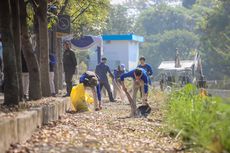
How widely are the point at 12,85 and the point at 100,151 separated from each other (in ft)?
11.4

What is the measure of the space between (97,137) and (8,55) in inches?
104

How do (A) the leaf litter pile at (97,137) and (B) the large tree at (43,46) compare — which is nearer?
(A) the leaf litter pile at (97,137)

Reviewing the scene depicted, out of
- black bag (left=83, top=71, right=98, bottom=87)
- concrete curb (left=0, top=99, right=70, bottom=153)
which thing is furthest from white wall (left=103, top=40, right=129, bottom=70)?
concrete curb (left=0, top=99, right=70, bottom=153)

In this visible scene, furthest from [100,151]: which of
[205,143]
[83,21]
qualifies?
[83,21]

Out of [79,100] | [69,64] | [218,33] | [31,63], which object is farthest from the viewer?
[218,33]

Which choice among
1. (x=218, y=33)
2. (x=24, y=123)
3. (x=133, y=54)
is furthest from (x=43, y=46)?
(x=218, y=33)

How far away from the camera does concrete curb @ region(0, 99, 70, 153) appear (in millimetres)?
7188

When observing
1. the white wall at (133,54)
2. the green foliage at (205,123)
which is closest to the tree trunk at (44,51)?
the green foliage at (205,123)

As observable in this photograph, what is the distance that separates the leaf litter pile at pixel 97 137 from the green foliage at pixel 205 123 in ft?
1.26

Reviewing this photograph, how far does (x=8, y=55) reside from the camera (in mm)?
10508

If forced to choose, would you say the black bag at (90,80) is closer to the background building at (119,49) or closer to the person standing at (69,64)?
the person standing at (69,64)

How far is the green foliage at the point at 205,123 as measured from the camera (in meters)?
6.54

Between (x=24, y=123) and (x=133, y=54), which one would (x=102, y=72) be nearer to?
(x=24, y=123)

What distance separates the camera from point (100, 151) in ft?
25.6
